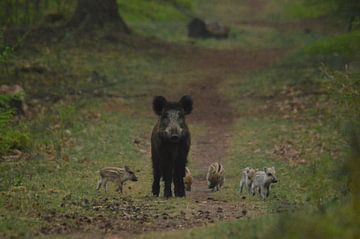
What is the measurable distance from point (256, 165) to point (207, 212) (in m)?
6.98

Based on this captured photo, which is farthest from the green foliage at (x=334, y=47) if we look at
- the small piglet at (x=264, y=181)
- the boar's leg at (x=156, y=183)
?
the boar's leg at (x=156, y=183)

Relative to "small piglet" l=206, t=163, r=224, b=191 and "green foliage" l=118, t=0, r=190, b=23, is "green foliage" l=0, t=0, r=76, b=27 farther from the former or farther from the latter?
"small piglet" l=206, t=163, r=224, b=191

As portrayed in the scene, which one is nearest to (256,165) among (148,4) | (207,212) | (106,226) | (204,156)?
(204,156)

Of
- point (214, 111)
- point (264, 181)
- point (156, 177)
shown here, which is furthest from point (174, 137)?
point (214, 111)

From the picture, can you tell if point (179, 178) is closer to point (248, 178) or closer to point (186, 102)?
point (186, 102)

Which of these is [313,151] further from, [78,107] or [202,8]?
[202,8]

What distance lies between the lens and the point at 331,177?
13117mm

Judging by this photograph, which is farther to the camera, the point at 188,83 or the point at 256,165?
the point at 188,83

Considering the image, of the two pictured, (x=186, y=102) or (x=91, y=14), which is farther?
(x=91, y=14)

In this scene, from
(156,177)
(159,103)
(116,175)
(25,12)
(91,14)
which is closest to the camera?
(159,103)

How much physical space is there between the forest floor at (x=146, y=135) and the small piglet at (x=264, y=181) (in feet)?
0.53

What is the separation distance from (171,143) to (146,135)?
31.0 feet

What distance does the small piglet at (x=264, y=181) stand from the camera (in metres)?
15.5

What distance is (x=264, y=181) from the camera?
611 inches
